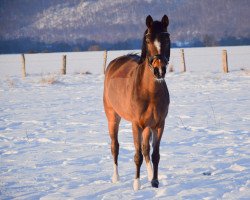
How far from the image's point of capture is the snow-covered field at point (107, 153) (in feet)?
14.8

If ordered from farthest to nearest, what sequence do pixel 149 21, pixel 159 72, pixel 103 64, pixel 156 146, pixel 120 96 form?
pixel 103 64 → pixel 120 96 → pixel 156 146 → pixel 149 21 → pixel 159 72

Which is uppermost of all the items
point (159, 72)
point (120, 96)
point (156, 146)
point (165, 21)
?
point (165, 21)

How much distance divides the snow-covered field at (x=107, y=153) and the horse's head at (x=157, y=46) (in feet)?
4.79

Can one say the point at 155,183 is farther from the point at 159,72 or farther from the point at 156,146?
the point at 159,72

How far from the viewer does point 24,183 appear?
16.0 ft

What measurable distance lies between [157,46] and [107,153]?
9.16 ft

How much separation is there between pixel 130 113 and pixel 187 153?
1.77m

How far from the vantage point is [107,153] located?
631 cm

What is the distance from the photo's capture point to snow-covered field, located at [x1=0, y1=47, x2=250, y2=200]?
4.50 m

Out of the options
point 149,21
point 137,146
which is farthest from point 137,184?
point 149,21

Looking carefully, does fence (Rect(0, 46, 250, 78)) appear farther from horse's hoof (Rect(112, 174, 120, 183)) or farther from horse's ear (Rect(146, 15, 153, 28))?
horse's ear (Rect(146, 15, 153, 28))

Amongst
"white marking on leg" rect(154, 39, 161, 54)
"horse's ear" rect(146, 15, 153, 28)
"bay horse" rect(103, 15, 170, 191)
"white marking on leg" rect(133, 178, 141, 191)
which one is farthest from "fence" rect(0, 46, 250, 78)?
"white marking on leg" rect(154, 39, 161, 54)

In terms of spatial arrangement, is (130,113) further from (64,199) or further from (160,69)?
(64,199)

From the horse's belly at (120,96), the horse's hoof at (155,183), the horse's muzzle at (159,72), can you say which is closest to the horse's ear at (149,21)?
the horse's muzzle at (159,72)
